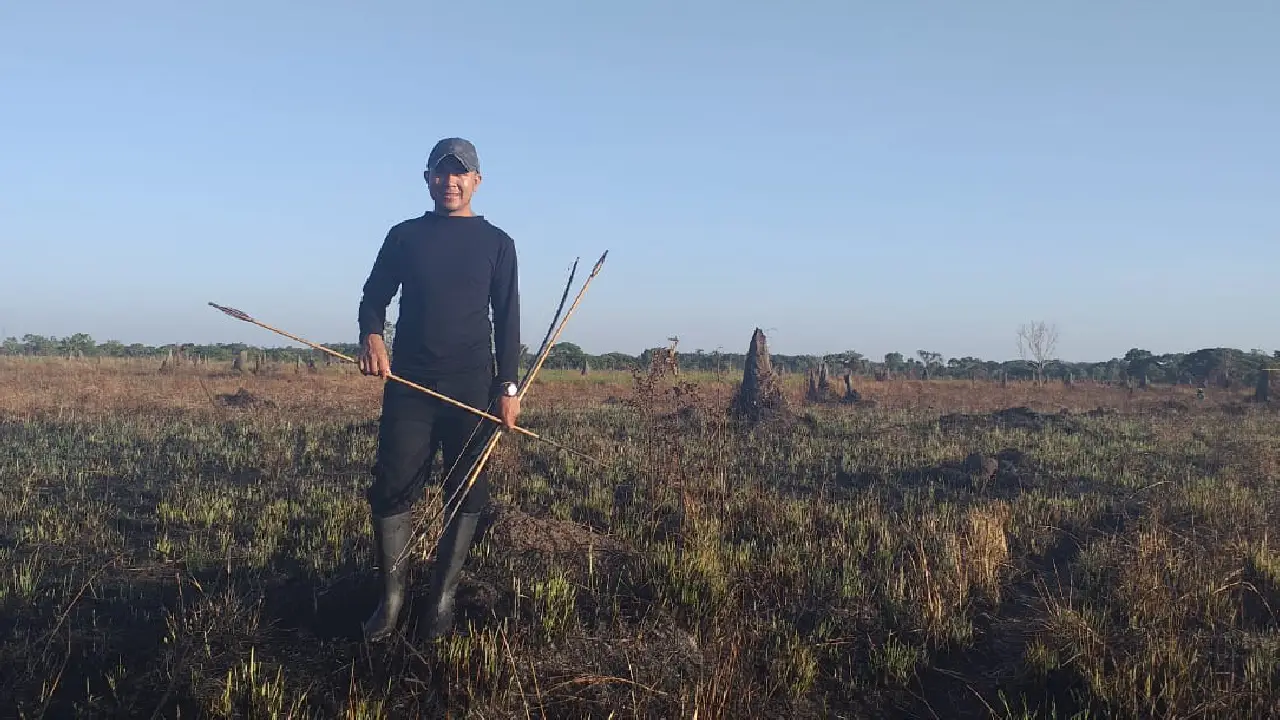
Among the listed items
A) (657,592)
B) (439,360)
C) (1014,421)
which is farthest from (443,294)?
(1014,421)

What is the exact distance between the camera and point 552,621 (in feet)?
11.0

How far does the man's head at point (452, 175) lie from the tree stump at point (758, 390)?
35.5ft

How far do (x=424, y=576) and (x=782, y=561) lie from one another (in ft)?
6.77

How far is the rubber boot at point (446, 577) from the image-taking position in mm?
3332

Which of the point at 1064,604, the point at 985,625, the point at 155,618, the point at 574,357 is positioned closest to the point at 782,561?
the point at 985,625

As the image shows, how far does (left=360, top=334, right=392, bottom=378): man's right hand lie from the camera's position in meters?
3.22

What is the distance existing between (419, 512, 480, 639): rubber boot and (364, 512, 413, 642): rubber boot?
13cm

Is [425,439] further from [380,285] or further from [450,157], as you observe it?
[450,157]

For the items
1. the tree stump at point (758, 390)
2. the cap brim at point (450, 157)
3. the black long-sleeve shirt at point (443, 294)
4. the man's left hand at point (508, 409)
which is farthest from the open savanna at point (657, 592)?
the tree stump at point (758, 390)

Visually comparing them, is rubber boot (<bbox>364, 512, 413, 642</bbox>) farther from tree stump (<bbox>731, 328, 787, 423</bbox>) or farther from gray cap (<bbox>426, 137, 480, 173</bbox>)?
tree stump (<bbox>731, 328, 787, 423</bbox>)

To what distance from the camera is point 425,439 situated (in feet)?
11.2

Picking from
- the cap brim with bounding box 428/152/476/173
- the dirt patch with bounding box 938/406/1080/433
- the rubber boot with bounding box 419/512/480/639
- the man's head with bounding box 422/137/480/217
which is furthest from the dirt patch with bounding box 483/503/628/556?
the dirt patch with bounding box 938/406/1080/433

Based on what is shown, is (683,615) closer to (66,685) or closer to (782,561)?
(782,561)

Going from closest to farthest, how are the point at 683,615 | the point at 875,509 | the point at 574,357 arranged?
the point at 683,615, the point at 875,509, the point at 574,357
